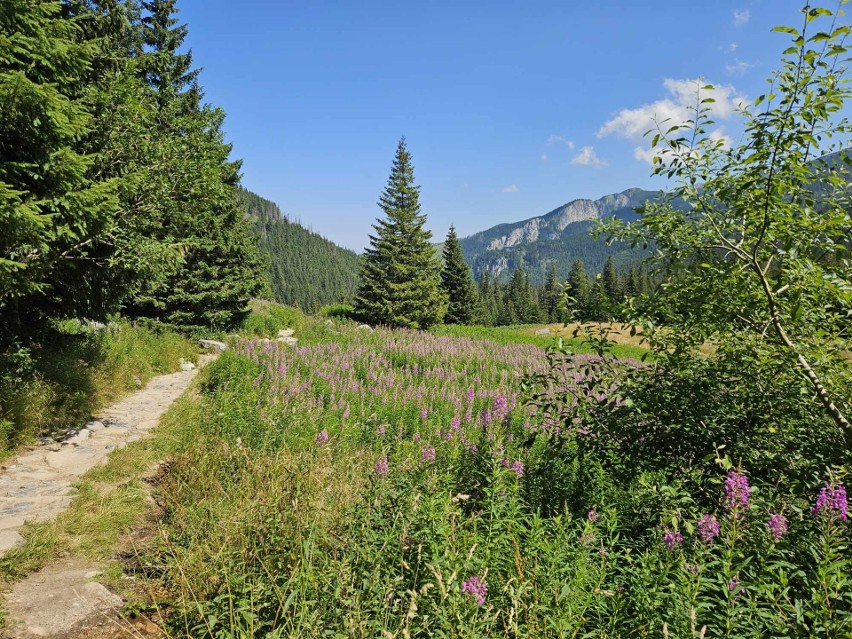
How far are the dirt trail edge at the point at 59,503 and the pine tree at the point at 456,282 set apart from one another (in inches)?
1411

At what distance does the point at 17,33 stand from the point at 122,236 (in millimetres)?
3048

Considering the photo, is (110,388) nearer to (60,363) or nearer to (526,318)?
(60,363)

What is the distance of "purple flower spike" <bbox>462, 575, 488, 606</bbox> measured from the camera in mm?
2391

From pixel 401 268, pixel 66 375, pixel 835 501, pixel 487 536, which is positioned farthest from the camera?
pixel 401 268

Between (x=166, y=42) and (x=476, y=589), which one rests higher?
(x=166, y=42)

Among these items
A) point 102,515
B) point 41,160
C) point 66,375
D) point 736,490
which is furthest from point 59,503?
point 736,490

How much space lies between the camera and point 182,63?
1875 centimetres

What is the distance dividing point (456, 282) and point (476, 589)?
42.9 metres

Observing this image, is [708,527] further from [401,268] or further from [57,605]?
[401,268]

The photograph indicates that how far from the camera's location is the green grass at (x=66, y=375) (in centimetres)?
671

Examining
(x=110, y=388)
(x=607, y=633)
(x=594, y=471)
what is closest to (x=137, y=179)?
(x=110, y=388)

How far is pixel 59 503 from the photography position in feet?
16.4

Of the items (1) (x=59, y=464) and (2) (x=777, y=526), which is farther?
(1) (x=59, y=464)

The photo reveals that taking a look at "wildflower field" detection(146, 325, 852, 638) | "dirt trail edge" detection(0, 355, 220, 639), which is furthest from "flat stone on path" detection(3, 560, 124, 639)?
"wildflower field" detection(146, 325, 852, 638)
